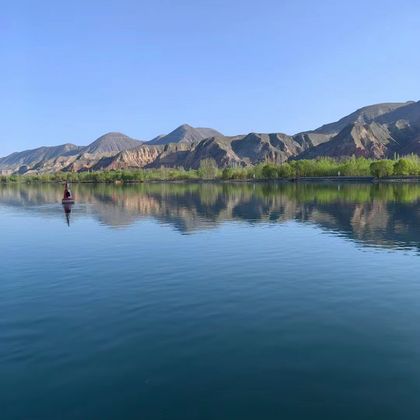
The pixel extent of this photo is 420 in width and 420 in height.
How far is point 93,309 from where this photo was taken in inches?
928

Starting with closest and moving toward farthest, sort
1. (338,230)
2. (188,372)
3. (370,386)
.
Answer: (370,386)
(188,372)
(338,230)

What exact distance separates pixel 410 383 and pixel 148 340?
10668 millimetres

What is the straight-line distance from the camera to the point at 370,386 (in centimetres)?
1442

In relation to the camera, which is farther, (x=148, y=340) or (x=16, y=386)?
(x=148, y=340)

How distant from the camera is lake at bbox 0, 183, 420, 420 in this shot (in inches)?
541

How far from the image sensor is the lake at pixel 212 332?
45.1 feet

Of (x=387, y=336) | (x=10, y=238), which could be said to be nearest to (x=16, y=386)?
(x=387, y=336)

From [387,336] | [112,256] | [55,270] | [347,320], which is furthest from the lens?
[112,256]

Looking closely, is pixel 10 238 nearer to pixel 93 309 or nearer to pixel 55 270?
pixel 55 270

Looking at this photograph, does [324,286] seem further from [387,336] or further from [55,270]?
[55,270]

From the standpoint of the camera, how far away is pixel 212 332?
64.7 feet

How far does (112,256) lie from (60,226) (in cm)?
2910

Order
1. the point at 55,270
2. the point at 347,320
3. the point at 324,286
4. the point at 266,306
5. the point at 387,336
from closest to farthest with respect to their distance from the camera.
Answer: the point at 387,336 < the point at 347,320 < the point at 266,306 < the point at 324,286 < the point at 55,270

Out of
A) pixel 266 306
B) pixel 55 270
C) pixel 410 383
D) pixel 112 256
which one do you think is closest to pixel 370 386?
pixel 410 383
